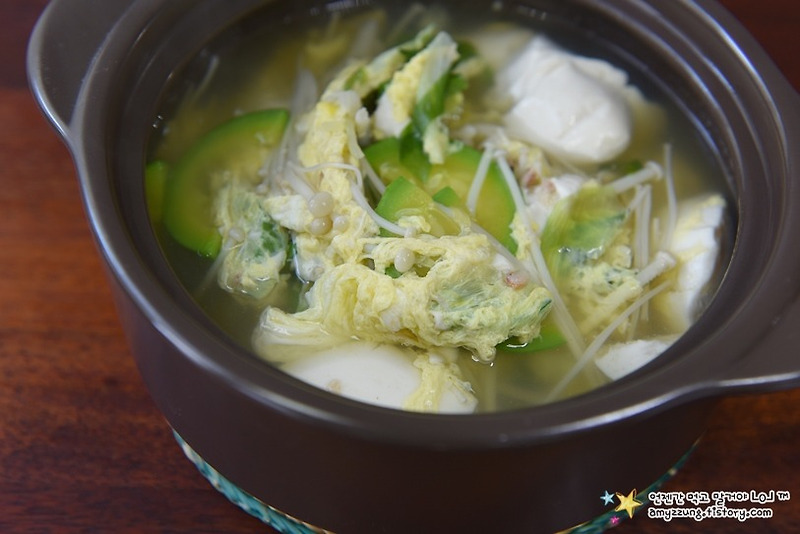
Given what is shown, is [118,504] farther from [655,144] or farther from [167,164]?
[655,144]

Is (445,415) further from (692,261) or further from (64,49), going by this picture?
(64,49)

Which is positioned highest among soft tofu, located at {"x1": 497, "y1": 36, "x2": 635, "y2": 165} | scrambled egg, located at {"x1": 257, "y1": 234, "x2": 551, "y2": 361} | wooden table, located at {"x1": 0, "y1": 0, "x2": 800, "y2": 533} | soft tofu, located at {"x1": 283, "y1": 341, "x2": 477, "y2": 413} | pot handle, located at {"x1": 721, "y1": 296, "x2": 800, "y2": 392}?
soft tofu, located at {"x1": 497, "y1": 36, "x2": 635, "y2": 165}

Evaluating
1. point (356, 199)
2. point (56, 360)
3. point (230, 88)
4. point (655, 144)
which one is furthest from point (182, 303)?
point (655, 144)

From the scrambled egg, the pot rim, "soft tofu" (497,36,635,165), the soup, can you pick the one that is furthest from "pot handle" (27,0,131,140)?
"soft tofu" (497,36,635,165)

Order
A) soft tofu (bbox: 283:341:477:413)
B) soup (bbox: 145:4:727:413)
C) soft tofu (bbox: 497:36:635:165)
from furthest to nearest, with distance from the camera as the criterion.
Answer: soft tofu (bbox: 497:36:635:165)
soup (bbox: 145:4:727:413)
soft tofu (bbox: 283:341:477:413)

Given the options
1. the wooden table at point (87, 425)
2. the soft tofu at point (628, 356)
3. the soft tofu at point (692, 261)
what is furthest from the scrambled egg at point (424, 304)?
the wooden table at point (87, 425)

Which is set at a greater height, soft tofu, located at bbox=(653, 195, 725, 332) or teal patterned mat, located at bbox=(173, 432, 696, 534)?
soft tofu, located at bbox=(653, 195, 725, 332)

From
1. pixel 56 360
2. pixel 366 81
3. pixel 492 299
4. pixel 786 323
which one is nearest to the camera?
pixel 786 323

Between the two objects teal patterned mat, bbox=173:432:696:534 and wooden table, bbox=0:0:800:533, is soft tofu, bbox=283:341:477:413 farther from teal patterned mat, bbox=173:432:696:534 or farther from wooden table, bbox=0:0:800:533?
Answer: wooden table, bbox=0:0:800:533

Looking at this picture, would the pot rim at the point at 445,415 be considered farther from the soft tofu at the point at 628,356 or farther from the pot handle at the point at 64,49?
the soft tofu at the point at 628,356
